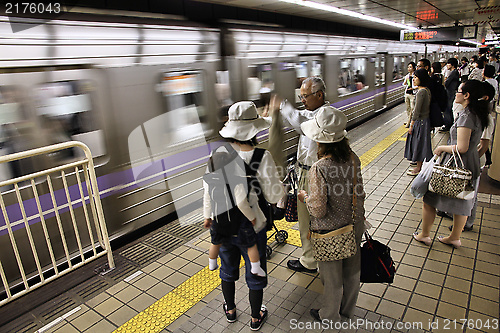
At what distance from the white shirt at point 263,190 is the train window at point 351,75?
6.64 meters

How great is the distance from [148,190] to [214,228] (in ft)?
6.47

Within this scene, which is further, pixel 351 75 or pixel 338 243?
pixel 351 75

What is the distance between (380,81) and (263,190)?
413 inches

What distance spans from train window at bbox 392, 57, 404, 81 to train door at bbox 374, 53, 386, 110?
3.68 ft

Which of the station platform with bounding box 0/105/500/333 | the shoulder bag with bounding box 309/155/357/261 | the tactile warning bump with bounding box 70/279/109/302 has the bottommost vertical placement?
the station platform with bounding box 0/105/500/333

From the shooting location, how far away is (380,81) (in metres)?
11.4

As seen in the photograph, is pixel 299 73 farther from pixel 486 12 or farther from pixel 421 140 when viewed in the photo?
pixel 486 12

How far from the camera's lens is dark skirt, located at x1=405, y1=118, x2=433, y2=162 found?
212 inches

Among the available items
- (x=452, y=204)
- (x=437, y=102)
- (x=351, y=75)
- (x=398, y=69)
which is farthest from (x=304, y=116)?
(x=398, y=69)

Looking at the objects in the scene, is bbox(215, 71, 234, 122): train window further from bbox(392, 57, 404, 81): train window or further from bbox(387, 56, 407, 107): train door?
bbox(392, 57, 404, 81): train window

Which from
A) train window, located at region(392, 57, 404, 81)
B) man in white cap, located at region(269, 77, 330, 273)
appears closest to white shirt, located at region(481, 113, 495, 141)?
man in white cap, located at region(269, 77, 330, 273)

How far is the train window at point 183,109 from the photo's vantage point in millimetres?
4215

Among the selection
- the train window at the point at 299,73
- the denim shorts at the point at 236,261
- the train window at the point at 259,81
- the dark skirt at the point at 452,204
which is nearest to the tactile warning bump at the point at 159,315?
the denim shorts at the point at 236,261

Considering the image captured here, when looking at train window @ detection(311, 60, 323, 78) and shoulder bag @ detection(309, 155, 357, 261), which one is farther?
train window @ detection(311, 60, 323, 78)
